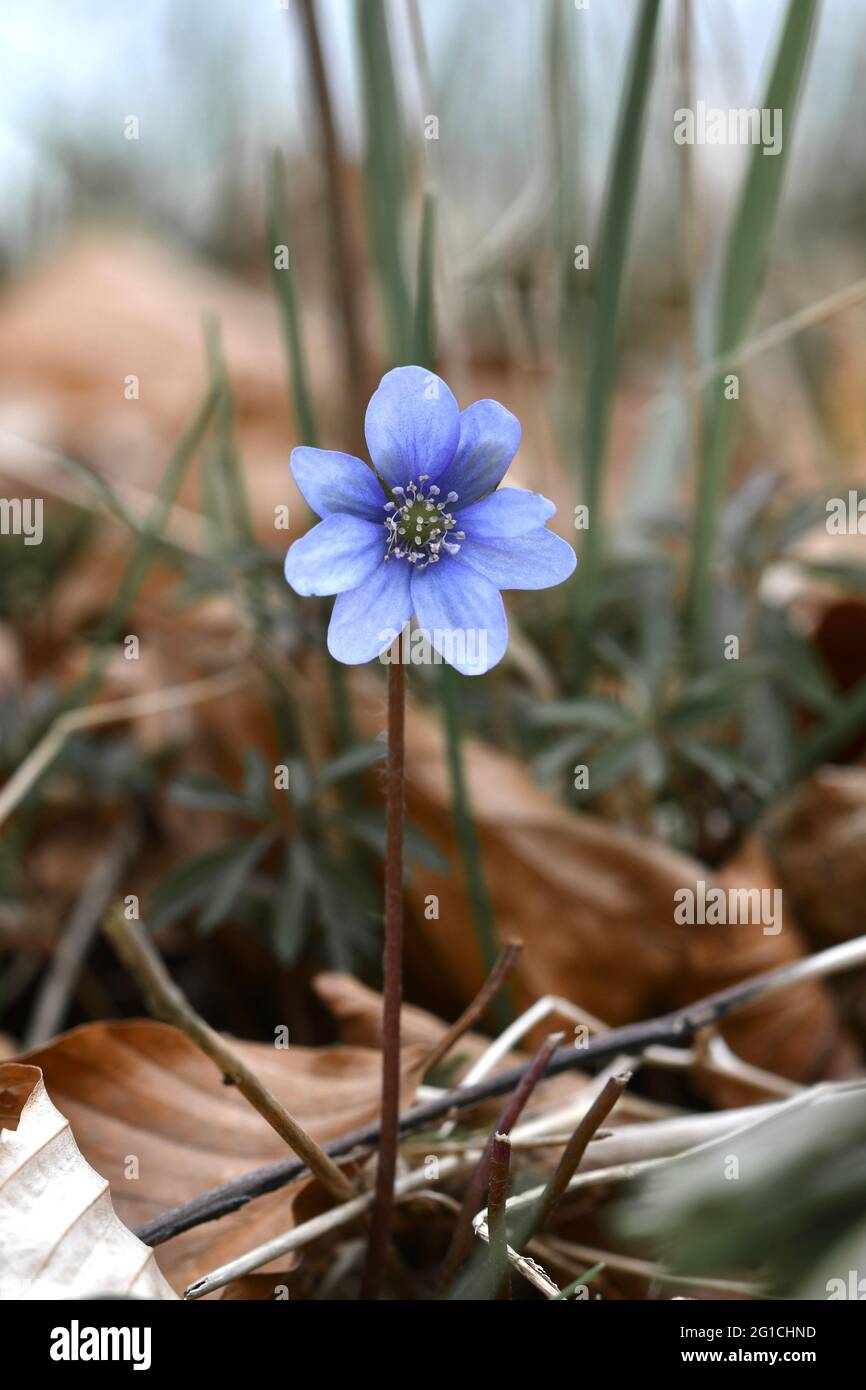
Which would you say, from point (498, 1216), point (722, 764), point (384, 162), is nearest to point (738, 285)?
point (384, 162)

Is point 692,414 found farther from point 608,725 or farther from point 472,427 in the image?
point 472,427

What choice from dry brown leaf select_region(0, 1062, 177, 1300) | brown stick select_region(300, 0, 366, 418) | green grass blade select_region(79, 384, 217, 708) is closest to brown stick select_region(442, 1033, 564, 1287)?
dry brown leaf select_region(0, 1062, 177, 1300)

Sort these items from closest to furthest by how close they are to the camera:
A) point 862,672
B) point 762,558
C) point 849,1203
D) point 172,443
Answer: point 849,1203
point 762,558
point 862,672
point 172,443

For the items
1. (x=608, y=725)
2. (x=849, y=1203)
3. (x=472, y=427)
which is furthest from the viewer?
(x=608, y=725)

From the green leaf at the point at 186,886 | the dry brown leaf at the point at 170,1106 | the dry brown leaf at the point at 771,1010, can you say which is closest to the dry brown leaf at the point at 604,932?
the dry brown leaf at the point at 771,1010

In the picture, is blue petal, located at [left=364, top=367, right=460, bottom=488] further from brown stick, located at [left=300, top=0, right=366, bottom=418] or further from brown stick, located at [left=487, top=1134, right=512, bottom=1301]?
brown stick, located at [left=300, top=0, right=366, bottom=418]

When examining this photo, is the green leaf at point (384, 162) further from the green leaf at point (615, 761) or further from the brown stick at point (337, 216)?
the green leaf at point (615, 761)

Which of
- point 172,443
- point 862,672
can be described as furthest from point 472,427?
point 172,443
